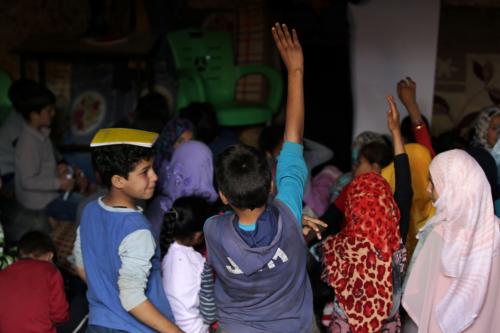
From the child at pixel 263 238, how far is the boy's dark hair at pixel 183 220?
44 centimetres

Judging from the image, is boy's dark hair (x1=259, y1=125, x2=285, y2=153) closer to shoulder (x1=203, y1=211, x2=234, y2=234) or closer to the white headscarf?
the white headscarf

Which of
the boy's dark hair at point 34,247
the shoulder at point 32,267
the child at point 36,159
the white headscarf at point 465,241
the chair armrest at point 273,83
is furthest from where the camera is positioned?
the chair armrest at point 273,83

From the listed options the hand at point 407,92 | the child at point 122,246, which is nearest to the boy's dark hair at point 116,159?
the child at point 122,246

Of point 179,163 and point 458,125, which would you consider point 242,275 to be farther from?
point 458,125

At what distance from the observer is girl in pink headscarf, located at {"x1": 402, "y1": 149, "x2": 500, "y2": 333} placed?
96.7 inches

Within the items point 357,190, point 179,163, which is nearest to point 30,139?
point 179,163

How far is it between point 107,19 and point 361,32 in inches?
88.9

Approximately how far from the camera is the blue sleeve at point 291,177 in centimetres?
221

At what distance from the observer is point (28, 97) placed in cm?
417

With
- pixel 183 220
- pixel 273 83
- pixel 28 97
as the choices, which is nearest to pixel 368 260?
pixel 183 220

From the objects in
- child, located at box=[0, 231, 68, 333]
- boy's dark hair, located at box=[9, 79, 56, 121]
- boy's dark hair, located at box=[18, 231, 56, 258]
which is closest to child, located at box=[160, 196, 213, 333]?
child, located at box=[0, 231, 68, 333]

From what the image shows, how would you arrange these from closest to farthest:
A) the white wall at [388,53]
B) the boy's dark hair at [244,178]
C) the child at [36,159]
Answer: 1. the boy's dark hair at [244,178]
2. the child at [36,159]
3. the white wall at [388,53]

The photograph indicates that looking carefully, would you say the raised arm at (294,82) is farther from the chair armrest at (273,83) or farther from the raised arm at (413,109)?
the chair armrest at (273,83)

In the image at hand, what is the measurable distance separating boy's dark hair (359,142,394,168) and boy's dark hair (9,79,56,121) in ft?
6.84
